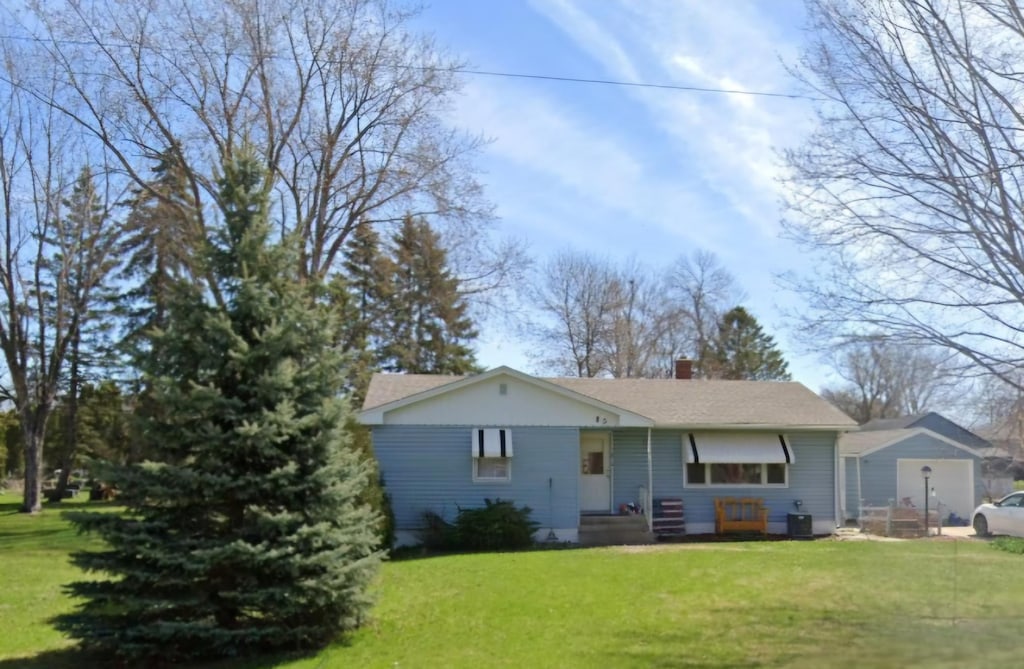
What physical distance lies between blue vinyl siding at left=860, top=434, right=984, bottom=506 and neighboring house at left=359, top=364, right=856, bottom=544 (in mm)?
3869

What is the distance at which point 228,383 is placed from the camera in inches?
391

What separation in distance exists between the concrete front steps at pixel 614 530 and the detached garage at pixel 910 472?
28.2ft

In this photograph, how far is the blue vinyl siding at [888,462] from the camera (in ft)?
86.5

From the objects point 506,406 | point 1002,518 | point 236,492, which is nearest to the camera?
point 236,492

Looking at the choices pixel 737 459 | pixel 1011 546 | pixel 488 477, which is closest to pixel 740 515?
pixel 737 459

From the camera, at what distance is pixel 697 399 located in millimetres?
23875

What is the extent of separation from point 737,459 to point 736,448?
14.0 inches

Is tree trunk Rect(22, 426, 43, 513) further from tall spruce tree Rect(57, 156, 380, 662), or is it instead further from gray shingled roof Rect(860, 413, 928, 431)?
gray shingled roof Rect(860, 413, 928, 431)

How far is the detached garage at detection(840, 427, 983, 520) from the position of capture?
26.3 metres

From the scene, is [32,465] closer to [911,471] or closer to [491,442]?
[491,442]

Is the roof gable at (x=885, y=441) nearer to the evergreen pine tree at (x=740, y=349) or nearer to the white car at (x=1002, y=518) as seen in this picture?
the white car at (x=1002, y=518)

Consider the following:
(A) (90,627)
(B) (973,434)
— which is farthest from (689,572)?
(A) (90,627)

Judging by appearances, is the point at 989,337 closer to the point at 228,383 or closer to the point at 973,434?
the point at 973,434

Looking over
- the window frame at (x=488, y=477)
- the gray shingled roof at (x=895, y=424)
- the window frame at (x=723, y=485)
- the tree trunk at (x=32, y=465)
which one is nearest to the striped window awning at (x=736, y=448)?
the window frame at (x=723, y=485)
